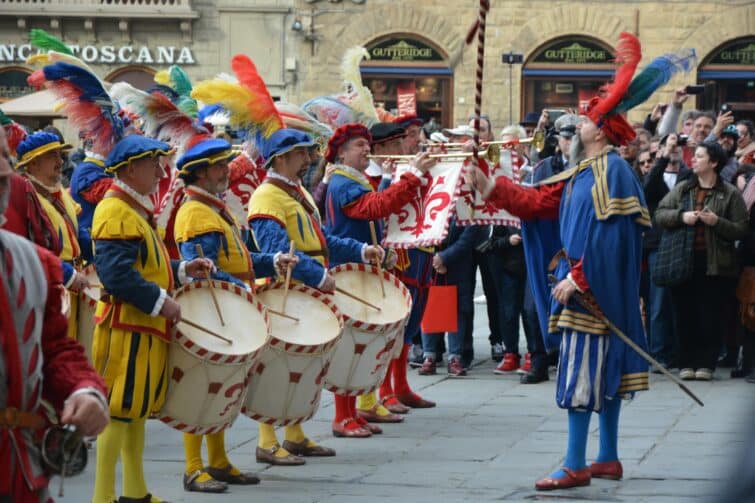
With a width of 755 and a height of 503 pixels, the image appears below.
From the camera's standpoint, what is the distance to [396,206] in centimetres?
916

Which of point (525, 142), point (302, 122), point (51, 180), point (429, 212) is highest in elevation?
point (302, 122)

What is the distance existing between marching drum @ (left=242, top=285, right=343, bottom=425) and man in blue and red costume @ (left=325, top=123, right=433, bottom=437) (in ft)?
5.09

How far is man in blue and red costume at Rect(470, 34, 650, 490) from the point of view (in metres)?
7.21

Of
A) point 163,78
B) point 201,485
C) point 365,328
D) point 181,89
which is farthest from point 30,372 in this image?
point 163,78

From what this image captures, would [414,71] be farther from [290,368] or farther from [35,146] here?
[290,368]

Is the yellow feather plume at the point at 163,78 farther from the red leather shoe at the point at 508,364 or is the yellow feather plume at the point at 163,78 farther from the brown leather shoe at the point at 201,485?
the brown leather shoe at the point at 201,485

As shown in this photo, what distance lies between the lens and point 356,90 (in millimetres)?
10633

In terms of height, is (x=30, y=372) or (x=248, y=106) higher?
(x=248, y=106)

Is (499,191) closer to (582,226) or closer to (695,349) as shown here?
(582,226)

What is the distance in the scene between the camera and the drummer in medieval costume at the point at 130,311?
633cm

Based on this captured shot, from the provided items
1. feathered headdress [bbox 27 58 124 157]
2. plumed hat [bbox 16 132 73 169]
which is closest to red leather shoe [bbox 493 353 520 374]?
plumed hat [bbox 16 132 73 169]

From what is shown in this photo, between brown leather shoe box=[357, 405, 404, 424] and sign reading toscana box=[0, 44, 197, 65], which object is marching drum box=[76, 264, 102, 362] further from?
sign reading toscana box=[0, 44, 197, 65]

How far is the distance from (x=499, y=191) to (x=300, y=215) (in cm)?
137

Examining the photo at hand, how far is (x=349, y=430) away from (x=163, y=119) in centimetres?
250
